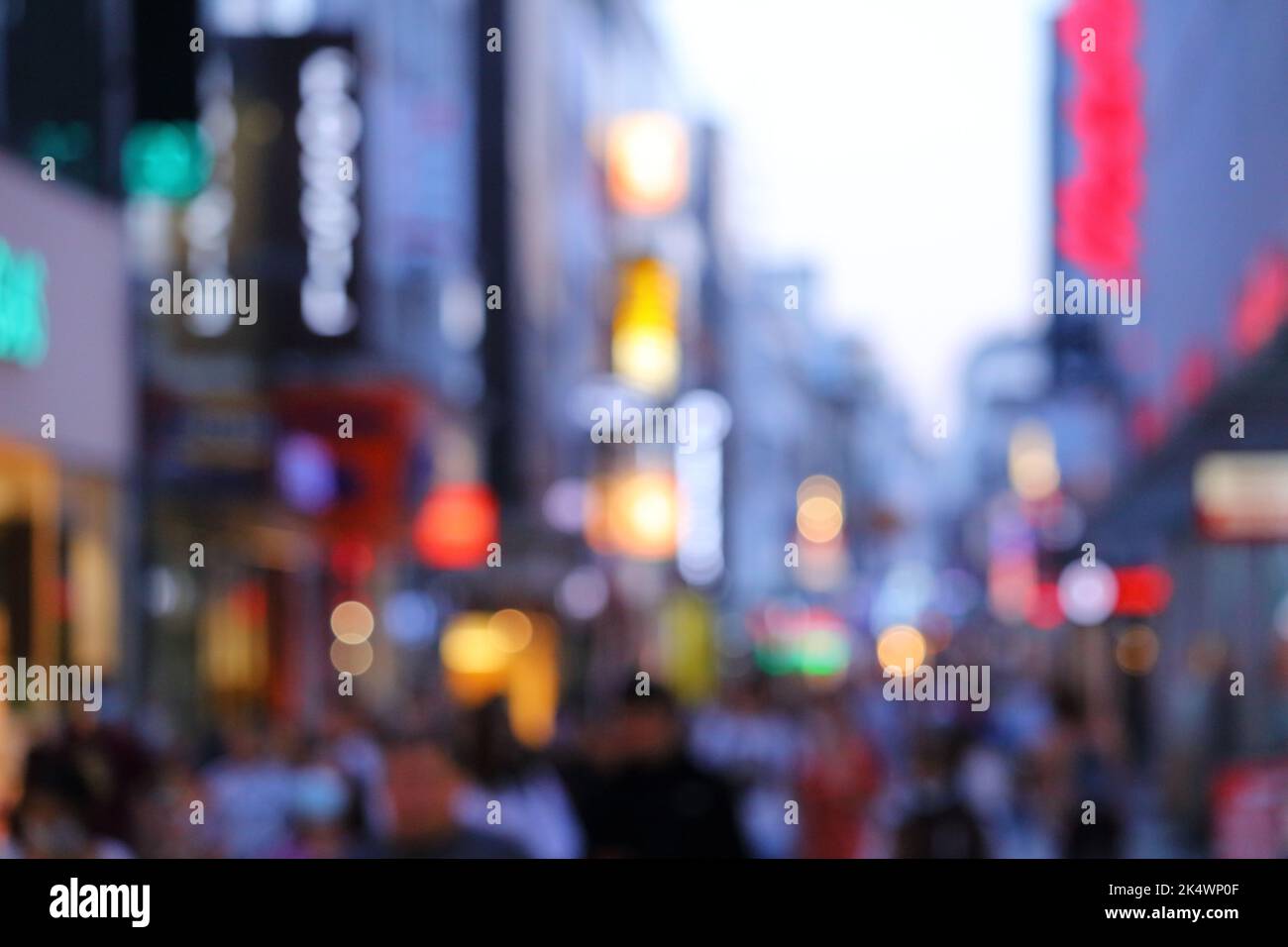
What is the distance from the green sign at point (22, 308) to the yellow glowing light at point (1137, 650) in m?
18.8

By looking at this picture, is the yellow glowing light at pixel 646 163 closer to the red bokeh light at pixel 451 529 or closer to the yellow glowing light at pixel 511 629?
the red bokeh light at pixel 451 529

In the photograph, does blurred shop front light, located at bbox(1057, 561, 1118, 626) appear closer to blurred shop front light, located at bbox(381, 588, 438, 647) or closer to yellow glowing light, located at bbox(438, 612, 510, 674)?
yellow glowing light, located at bbox(438, 612, 510, 674)

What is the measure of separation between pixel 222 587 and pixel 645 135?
10316 millimetres

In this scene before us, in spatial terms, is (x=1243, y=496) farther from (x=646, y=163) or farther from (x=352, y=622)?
(x=352, y=622)

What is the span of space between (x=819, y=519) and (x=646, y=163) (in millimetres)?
58873

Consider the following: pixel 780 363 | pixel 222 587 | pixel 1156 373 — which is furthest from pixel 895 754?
pixel 780 363

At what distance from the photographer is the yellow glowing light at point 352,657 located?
91.3 feet

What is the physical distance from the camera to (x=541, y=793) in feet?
29.7

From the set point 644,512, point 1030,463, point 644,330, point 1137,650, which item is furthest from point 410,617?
point 1030,463

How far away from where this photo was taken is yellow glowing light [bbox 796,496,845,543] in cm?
8306

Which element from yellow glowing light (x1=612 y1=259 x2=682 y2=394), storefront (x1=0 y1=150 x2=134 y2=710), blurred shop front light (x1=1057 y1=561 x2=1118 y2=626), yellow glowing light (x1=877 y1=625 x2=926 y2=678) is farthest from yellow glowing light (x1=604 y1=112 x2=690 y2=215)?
storefront (x1=0 y1=150 x2=134 y2=710)

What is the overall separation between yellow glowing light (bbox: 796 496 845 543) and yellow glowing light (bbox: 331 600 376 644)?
5279cm

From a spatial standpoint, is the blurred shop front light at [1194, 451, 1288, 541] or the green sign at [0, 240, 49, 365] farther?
the blurred shop front light at [1194, 451, 1288, 541]
